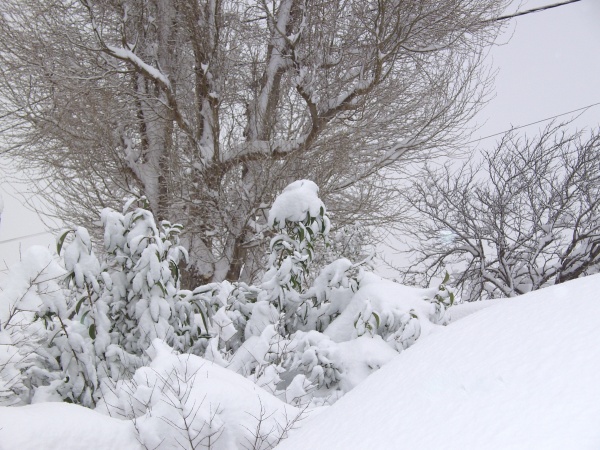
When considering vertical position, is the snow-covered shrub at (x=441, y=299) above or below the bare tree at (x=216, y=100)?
below

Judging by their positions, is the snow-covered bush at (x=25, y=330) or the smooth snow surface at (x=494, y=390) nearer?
the smooth snow surface at (x=494, y=390)

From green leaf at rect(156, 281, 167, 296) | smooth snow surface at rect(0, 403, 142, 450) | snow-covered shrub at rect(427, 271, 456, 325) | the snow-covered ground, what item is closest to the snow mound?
green leaf at rect(156, 281, 167, 296)

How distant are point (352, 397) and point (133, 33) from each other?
25.6 feet

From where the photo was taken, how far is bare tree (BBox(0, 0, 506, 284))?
744 centimetres

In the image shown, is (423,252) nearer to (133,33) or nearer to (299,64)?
(299,64)

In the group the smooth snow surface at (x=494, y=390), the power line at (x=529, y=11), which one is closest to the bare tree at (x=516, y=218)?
the power line at (x=529, y=11)

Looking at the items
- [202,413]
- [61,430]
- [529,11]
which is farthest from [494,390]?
[529,11]

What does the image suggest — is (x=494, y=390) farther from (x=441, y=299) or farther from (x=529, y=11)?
(x=529, y=11)

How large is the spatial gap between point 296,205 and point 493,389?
9.66 ft

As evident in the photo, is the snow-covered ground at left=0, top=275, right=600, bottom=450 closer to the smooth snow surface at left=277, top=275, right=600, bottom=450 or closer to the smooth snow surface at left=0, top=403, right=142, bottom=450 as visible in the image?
the smooth snow surface at left=277, top=275, right=600, bottom=450

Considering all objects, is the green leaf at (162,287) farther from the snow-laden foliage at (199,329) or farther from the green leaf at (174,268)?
the green leaf at (174,268)

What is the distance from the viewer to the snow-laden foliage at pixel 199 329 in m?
2.28

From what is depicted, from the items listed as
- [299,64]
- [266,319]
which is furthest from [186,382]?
[299,64]

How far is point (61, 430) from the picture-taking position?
6.34ft
